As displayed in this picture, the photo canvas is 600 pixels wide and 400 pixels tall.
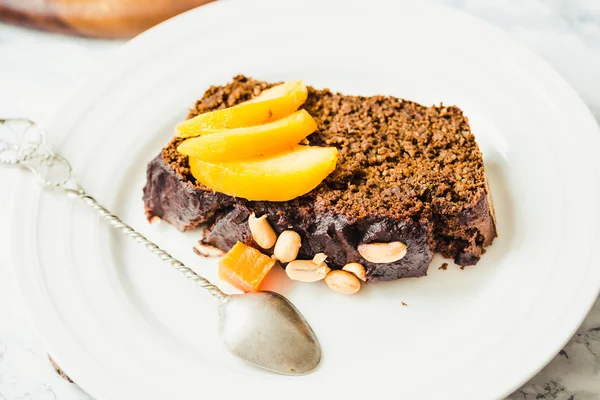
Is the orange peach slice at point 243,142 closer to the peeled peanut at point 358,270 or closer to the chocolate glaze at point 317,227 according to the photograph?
the chocolate glaze at point 317,227

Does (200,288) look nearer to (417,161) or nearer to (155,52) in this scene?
(417,161)

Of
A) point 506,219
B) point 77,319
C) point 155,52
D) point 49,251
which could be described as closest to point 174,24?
point 155,52

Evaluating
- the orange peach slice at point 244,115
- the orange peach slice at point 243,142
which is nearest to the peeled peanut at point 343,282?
the orange peach slice at point 243,142

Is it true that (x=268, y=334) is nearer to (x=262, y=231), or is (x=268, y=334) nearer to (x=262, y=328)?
(x=262, y=328)

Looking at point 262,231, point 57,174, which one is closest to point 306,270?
point 262,231

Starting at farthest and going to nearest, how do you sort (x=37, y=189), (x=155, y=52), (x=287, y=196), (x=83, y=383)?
1. (x=155, y=52)
2. (x=37, y=189)
3. (x=287, y=196)
4. (x=83, y=383)

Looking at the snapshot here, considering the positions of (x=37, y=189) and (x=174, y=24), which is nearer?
(x=37, y=189)
